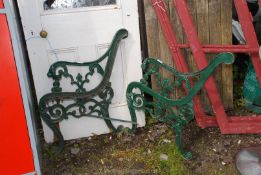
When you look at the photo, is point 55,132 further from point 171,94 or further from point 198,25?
point 198,25

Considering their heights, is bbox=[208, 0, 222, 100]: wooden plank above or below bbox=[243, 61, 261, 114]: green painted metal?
above

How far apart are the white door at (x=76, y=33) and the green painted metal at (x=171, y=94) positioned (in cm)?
25

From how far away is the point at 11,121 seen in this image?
7.01 ft

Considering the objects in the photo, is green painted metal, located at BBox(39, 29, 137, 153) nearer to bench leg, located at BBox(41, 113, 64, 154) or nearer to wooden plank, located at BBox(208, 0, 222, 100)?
bench leg, located at BBox(41, 113, 64, 154)

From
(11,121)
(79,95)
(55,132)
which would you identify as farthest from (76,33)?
(11,121)

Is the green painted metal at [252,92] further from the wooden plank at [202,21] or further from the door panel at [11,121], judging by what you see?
the door panel at [11,121]

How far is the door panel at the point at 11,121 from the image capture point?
2033mm

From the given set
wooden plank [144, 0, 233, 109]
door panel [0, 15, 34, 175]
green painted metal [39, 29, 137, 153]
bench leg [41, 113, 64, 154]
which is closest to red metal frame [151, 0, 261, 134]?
wooden plank [144, 0, 233, 109]

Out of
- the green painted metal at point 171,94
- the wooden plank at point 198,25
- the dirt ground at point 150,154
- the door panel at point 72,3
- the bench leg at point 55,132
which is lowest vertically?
the dirt ground at point 150,154

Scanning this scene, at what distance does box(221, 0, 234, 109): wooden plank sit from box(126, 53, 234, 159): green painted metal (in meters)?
0.49

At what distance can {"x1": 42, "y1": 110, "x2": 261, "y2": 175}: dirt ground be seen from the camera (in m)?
2.85

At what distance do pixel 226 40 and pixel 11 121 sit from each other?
7.18 feet

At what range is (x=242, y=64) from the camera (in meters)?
4.09

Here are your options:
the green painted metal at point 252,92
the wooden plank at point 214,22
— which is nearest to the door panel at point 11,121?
the wooden plank at point 214,22
